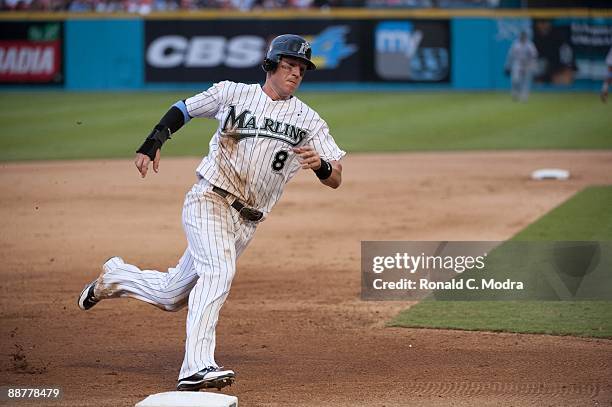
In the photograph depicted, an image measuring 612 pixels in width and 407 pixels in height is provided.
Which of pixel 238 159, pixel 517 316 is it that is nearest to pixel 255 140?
pixel 238 159

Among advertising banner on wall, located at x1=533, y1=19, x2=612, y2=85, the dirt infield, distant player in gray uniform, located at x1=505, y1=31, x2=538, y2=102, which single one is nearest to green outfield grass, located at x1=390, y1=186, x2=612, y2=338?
the dirt infield

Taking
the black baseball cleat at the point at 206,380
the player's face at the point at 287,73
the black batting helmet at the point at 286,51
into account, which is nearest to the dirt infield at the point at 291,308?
the black baseball cleat at the point at 206,380

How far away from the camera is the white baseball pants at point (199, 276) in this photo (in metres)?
5.93

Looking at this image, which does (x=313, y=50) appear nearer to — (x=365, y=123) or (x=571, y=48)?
(x=571, y=48)

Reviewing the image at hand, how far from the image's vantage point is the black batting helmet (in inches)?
240

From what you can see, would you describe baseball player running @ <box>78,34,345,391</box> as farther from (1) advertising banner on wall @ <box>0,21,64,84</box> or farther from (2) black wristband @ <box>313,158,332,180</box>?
(1) advertising banner on wall @ <box>0,21,64,84</box>

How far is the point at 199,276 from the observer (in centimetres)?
608

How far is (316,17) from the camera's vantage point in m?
31.5

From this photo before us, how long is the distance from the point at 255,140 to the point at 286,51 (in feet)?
1.77

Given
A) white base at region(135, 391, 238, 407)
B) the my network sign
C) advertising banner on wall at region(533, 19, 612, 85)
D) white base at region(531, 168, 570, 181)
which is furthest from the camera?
the my network sign

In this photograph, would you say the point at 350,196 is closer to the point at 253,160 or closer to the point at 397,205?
the point at 397,205

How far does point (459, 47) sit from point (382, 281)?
22941mm

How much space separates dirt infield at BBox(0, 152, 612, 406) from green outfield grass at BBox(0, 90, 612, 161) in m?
3.62

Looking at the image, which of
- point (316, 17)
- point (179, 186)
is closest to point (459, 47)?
point (316, 17)
